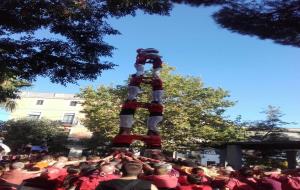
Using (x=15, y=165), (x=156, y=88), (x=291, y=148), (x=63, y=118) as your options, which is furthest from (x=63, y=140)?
(x=15, y=165)

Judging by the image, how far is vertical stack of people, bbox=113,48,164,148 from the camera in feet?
32.1

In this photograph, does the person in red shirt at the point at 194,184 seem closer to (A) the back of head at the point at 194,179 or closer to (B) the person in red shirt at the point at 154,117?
(A) the back of head at the point at 194,179

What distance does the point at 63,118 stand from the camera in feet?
160

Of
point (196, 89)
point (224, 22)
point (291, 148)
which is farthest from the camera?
point (196, 89)

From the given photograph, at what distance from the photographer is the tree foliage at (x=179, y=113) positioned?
25953 mm

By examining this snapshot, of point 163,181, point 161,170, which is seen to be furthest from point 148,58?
point 163,181

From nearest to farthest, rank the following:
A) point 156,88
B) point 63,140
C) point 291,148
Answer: point 156,88, point 291,148, point 63,140

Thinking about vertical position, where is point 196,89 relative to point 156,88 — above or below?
above

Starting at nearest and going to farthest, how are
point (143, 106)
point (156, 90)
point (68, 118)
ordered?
point (143, 106) < point (156, 90) < point (68, 118)

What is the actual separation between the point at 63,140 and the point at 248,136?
57.2 ft

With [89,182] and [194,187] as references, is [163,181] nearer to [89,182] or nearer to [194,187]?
[194,187]

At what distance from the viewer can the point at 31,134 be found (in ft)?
119

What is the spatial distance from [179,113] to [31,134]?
54.8 ft

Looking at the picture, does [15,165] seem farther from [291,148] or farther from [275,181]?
[291,148]
